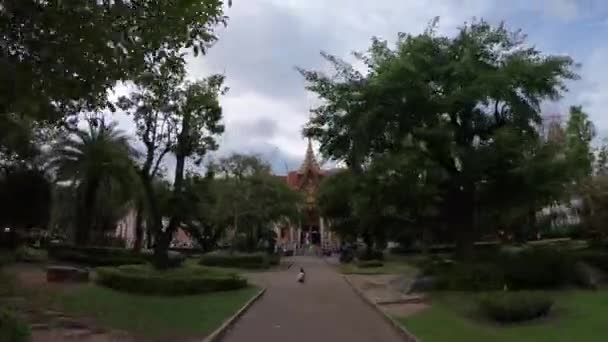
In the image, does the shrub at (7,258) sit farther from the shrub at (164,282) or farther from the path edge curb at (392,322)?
the path edge curb at (392,322)

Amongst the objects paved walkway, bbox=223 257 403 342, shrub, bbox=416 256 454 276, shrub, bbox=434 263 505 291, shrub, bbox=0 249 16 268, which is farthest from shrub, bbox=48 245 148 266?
shrub, bbox=434 263 505 291

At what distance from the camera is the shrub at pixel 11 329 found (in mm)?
8398

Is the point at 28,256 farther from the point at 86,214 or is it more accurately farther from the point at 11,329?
the point at 11,329

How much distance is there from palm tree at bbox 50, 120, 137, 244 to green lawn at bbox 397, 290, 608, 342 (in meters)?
26.4

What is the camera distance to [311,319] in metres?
19.6

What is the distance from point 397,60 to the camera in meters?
25.9

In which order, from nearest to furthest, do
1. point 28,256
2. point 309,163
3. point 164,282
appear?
point 164,282, point 28,256, point 309,163

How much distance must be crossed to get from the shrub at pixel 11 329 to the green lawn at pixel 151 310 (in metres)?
6.12

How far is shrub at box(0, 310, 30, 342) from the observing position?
840cm

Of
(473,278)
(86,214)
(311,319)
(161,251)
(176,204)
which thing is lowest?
(311,319)

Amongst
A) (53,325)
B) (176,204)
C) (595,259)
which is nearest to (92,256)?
(176,204)

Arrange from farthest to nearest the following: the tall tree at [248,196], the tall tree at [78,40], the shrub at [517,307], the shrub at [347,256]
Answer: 1. the shrub at [347,256]
2. the tall tree at [248,196]
3. the shrub at [517,307]
4. the tall tree at [78,40]

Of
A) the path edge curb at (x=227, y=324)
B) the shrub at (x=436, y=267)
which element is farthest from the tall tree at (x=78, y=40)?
the shrub at (x=436, y=267)

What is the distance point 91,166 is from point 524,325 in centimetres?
3198
